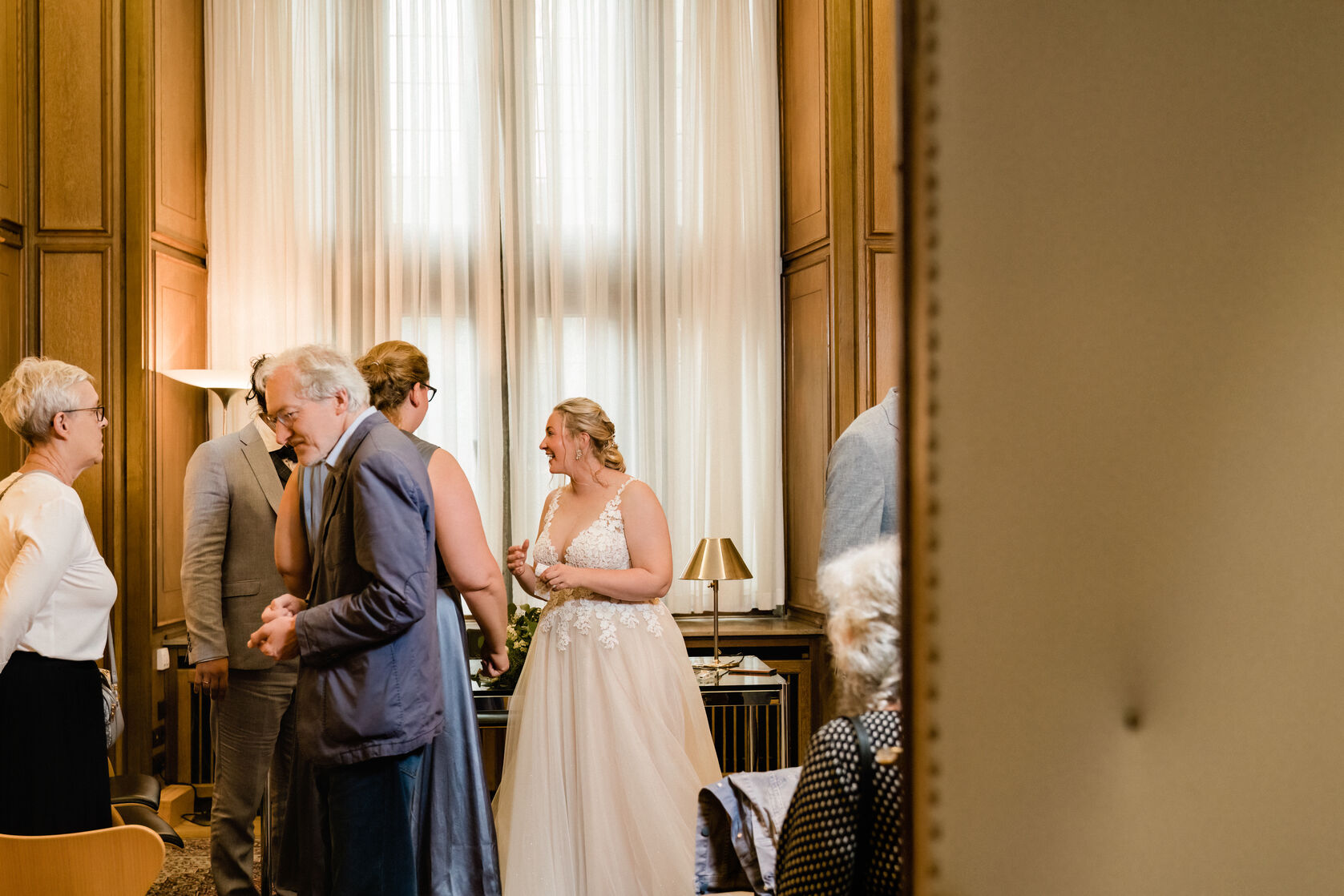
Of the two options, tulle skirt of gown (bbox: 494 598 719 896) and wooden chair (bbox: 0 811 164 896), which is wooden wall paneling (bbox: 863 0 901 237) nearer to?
tulle skirt of gown (bbox: 494 598 719 896)

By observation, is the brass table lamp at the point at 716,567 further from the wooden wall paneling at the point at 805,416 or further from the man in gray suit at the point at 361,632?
the man in gray suit at the point at 361,632

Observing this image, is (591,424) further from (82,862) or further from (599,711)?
(82,862)

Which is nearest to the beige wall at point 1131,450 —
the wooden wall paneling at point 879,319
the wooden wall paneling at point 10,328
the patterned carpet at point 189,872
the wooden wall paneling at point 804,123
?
the patterned carpet at point 189,872

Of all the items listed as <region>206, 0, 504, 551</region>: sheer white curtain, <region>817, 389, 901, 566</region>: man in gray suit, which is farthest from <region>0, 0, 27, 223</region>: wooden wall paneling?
<region>817, 389, 901, 566</region>: man in gray suit

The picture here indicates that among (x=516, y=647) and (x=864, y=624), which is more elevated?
(x=864, y=624)

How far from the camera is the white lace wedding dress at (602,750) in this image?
313 centimetres

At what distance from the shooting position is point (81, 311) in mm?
4547

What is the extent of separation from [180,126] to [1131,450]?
213 inches

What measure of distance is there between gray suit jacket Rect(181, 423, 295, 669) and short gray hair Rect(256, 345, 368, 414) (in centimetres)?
118

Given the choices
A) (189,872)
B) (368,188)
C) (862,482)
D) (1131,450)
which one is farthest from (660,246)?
(1131,450)

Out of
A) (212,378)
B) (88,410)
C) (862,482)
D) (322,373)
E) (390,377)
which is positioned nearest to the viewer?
(862,482)

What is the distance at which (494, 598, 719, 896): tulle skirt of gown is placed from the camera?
10.3 ft

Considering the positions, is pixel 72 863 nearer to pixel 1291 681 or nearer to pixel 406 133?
pixel 1291 681

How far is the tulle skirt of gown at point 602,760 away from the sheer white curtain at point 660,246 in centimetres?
195
